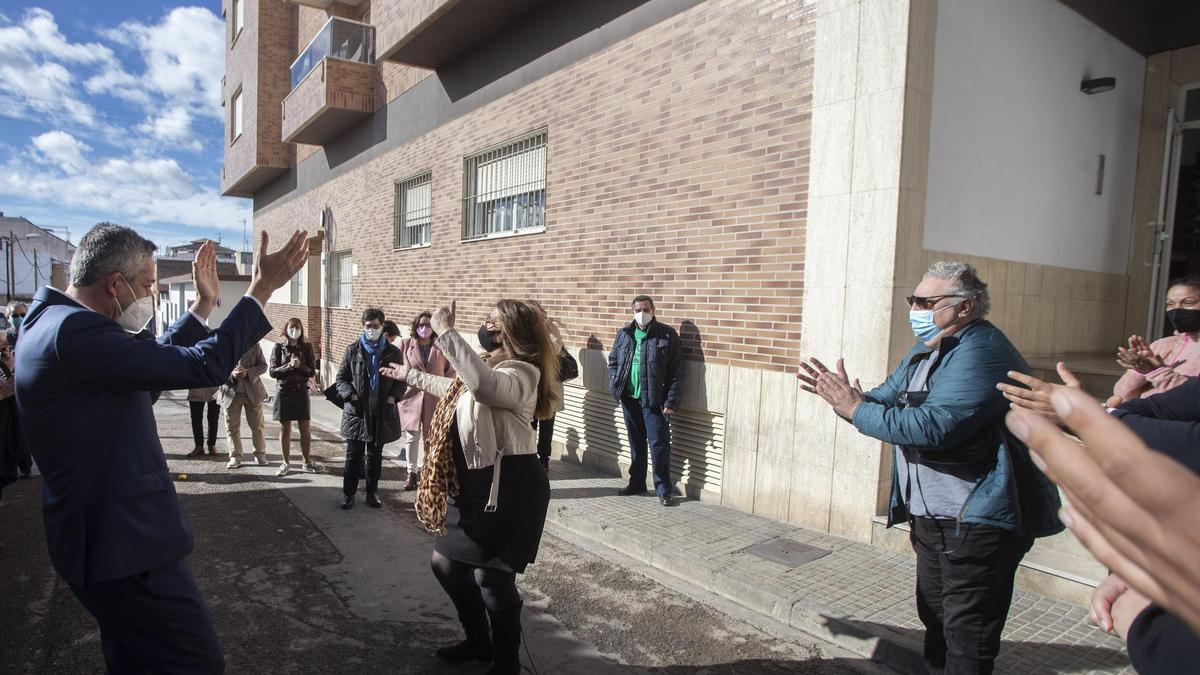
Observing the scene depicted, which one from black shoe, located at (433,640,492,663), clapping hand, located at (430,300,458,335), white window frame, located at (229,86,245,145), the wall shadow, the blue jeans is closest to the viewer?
clapping hand, located at (430,300,458,335)

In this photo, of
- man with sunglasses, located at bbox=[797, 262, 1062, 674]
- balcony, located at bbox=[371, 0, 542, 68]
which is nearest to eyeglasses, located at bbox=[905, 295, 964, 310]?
man with sunglasses, located at bbox=[797, 262, 1062, 674]

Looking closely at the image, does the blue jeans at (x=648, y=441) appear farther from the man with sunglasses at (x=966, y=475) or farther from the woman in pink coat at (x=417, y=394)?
the man with sunglasses at (x=966, y=475)

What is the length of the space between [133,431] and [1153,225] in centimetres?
930

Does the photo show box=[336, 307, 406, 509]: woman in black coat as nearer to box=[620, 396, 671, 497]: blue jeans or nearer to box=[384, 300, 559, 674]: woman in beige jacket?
box=[620, 396, 671, 497]: blue jeans

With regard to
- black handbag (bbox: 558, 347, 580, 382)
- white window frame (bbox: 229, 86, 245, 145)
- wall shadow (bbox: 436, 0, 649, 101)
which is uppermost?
white window frame (bbox: 229, 86, 245, 145)

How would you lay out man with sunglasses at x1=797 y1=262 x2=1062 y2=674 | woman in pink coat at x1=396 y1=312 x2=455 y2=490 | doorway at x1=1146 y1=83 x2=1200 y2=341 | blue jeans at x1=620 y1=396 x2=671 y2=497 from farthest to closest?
doorway at x1=1146 y1=83 x2=1200 y2=341 → woman in pink coat at x1=396 y1=312 x2=455 y2=490 → blue jeans at x1=620 y1=396 x2=671 y2=497 → man with sunglasses at x1=797 y1=262 x2=1062 y2=674

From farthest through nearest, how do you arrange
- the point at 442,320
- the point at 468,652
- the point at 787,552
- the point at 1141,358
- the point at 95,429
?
the point at 787,552
the point at 1141,358
the point at 468,652
the point at 442,320
the point at 95,429

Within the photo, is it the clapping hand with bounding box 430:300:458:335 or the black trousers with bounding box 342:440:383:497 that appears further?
the black trousers with bounding box 342:440:383:497

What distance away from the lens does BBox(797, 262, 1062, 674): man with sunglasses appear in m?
2.65

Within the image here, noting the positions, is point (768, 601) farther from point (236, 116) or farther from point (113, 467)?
point (236, 116)

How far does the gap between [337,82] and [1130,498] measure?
14.9m

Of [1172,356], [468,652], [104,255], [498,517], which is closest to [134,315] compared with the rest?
[104,255]

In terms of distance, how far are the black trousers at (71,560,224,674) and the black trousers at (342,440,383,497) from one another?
400 cm

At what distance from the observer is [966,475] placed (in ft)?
8.98
